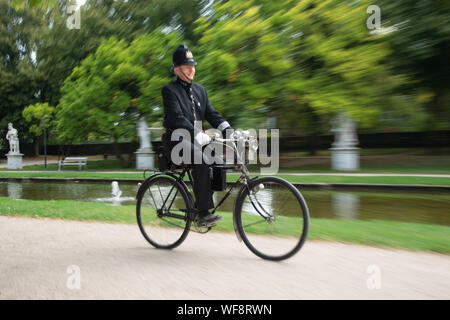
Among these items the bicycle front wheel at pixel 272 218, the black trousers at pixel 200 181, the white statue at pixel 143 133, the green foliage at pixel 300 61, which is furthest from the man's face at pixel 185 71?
the white statue at pixel 143 133

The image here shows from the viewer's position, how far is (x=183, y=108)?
384 centimetres

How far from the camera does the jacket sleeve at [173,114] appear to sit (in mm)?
3711

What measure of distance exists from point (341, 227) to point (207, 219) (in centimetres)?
216

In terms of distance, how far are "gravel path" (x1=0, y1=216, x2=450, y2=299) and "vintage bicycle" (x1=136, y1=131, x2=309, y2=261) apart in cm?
15

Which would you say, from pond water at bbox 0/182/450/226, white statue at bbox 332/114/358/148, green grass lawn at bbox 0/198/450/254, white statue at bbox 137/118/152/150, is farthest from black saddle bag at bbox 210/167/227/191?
white statue at bbox 137/118/152/150

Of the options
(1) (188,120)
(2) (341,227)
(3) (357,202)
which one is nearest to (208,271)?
(1) (188,120)

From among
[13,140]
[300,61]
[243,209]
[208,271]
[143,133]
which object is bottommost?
[208,271]

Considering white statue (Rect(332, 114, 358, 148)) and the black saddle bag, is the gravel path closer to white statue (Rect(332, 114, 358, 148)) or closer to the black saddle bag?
the black saddle bag

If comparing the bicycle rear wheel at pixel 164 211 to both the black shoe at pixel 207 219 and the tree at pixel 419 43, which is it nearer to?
the black shoe at pixel 207 219

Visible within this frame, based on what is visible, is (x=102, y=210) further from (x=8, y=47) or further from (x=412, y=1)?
(x=8, y=47)

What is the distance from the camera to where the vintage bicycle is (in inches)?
136

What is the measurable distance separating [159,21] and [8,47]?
2138cm

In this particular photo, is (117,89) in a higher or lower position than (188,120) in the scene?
higher

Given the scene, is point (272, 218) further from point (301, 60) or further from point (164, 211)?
point (301, 60)
